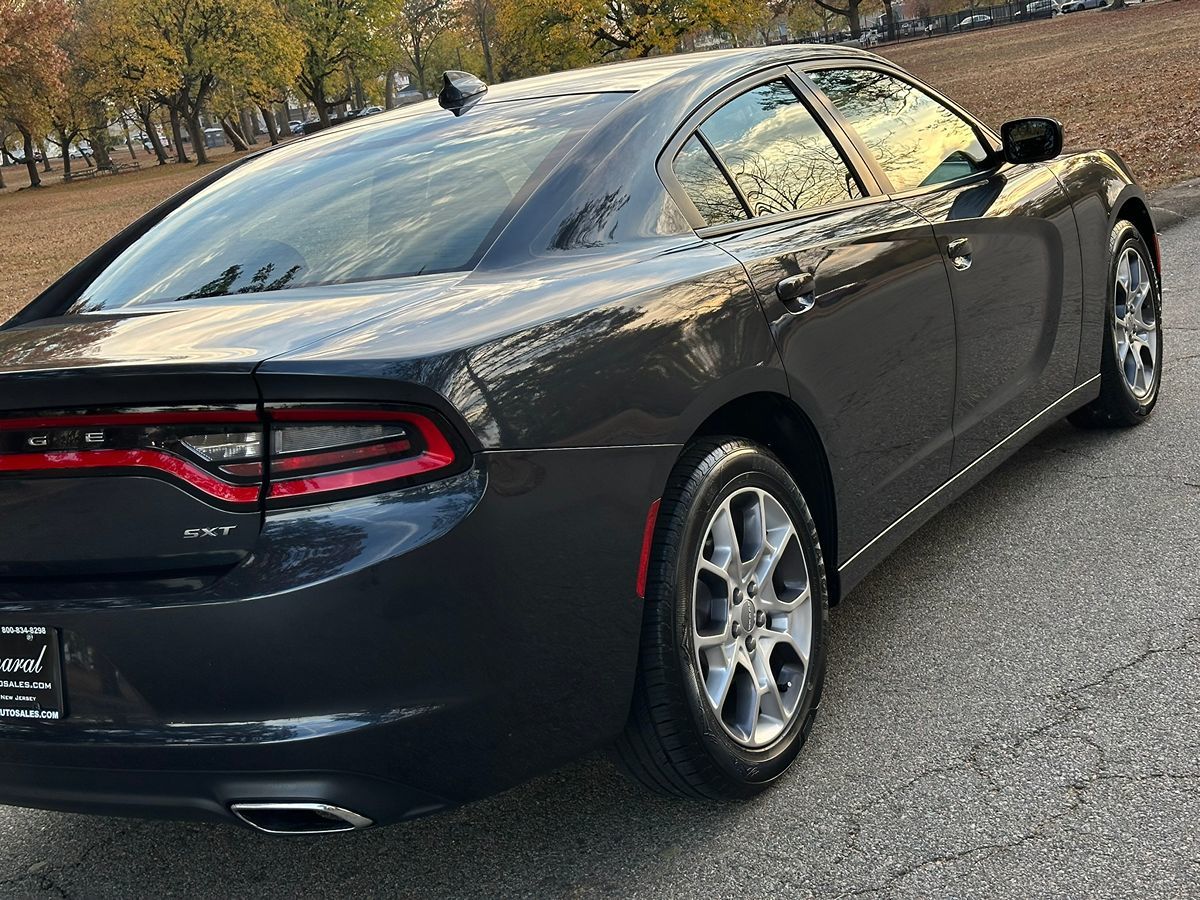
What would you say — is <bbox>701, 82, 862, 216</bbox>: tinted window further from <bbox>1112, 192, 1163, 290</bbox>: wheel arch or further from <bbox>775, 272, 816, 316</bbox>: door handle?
<bbox>1112, 192, 1163, 290</bbox>: wheel arch

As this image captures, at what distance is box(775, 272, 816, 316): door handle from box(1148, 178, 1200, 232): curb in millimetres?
7631

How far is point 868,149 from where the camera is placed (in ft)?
12.3

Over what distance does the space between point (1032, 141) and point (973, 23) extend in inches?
3549

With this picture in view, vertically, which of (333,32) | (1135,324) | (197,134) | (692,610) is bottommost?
(197,134)

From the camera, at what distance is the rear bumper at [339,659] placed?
84.7 inches

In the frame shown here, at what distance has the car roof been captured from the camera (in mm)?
3389

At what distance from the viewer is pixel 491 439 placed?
223 cm

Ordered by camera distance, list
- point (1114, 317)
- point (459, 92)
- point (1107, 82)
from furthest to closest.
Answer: point (1107, 82) → point (1114, 317) → point (459, 92)

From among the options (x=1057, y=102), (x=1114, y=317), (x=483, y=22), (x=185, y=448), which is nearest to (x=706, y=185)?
(x=185, y=448)

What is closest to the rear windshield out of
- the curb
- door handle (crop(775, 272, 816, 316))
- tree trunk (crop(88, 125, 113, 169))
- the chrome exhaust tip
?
door handle (crop(775, 272, 816, 316))

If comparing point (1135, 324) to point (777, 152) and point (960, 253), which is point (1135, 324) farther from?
point (777, 152)

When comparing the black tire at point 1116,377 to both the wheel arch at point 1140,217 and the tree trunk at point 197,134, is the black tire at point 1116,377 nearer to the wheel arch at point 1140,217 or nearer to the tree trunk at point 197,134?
the wheel arch at point 1140,217

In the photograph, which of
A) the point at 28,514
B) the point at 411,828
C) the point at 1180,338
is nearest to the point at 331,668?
the point at 28,514

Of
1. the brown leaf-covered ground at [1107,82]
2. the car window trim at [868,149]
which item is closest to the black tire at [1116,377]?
the car window trim at [868,149]
